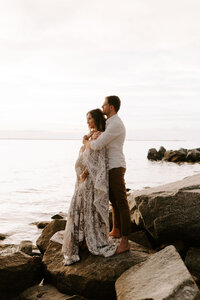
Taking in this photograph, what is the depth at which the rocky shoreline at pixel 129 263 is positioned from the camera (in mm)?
5059

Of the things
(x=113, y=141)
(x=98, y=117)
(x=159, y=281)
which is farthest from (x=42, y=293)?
(x=98, y=117)

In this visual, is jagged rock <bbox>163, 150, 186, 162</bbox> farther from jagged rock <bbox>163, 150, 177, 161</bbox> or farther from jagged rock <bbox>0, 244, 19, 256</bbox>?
jagged rock <bbox>0, 244, 19, 256</bbox>

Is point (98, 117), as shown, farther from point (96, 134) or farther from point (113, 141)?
point (113, 141)

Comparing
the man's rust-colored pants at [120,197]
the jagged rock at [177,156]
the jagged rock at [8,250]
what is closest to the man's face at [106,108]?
the man's rust-colored pants at [120,197]

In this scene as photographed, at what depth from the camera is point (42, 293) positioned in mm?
5863

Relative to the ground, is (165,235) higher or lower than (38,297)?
higher

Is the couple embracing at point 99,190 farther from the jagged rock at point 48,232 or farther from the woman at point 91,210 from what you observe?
the jagged rock at point 48,232

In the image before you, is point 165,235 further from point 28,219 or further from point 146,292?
point 28,219

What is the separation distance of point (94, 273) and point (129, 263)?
1.96ft

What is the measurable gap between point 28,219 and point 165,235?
28.9ft

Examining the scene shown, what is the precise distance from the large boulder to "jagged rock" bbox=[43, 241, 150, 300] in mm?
590

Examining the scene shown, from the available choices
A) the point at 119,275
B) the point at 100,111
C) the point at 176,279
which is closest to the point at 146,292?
the point at 176,279

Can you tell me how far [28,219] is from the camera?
14062 millimetres

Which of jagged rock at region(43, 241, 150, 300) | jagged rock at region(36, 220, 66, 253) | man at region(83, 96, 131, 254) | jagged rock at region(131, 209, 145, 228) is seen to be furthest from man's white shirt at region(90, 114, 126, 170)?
jagged rock at region(36, 220, 66, 253)
